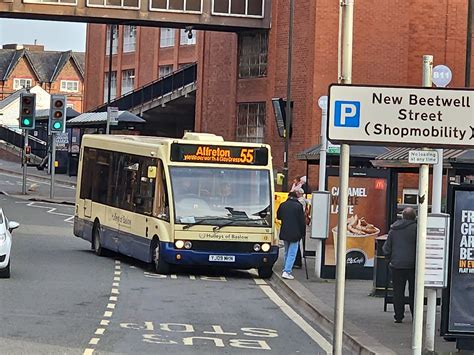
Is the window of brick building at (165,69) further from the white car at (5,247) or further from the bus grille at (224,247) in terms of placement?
the white car at (5,247)

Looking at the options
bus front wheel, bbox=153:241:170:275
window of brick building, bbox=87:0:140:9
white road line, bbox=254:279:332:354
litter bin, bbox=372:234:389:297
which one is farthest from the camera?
window of brick building, bbox=87:0:140:9

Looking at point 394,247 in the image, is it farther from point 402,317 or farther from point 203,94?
point 203,94

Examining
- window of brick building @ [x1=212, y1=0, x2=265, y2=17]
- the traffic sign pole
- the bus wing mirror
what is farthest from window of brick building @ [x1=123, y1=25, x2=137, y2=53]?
the traffic sign pole

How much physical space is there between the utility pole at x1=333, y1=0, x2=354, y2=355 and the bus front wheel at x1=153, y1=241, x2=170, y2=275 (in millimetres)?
10529

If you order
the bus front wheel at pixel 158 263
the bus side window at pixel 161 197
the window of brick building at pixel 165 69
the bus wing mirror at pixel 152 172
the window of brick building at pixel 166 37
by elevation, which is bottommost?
the bus front wheel at pixel 158 263

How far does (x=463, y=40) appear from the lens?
44.1 m

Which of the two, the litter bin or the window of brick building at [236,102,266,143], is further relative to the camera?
the window of brick building at [236,102,266,143]

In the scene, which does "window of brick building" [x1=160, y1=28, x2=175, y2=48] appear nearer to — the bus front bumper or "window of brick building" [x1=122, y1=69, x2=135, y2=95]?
"window of brick building" [x1=122, y1=69, x2=135, y2=95]

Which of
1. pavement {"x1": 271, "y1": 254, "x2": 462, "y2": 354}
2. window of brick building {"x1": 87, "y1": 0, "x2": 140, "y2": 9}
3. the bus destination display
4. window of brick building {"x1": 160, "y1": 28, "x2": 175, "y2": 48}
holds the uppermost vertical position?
window of brick building {"x1": 160, "y1": 28, "x2": 175, "y2": 48}

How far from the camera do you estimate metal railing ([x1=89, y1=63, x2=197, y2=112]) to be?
5366 cm

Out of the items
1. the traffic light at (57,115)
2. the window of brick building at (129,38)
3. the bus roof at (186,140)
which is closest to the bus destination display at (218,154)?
the bus roof at (186,140)

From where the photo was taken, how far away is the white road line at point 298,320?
13.4 metres

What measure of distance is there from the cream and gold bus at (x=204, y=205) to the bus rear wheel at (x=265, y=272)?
0.07ft

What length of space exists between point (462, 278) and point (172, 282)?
29.2 feet
